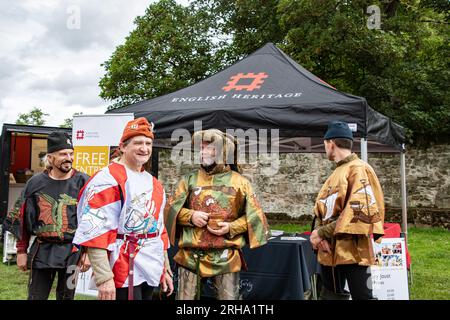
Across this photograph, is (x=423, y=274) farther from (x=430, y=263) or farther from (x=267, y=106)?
(x=267, y=106)

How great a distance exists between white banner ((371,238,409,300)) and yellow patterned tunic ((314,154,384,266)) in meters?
1.42

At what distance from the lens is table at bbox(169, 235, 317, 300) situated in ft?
12.9

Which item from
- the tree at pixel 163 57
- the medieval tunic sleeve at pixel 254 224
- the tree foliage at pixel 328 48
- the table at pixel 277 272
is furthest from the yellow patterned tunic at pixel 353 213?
the tree at pixel 163 57

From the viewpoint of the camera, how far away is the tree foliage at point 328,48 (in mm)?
11211

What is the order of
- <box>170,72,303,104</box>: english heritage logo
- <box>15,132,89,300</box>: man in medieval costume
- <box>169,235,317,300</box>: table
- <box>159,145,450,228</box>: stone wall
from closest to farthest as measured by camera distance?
1. <box>15,132,89,300</box>: man in medieval costume
2. <box>169,235,317,300</box>: table
3. <box>170,72,303,104</box>: english heritage logo
4. <box>159,145,450,228</box>: stone wall

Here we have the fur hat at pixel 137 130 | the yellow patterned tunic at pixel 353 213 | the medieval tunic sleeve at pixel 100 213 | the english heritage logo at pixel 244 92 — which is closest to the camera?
the medieval tunic sleeve at pixel 100 213

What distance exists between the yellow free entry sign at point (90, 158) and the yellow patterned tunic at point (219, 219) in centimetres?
182

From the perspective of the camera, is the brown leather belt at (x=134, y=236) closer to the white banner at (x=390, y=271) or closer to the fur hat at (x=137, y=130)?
the fur hat at (x=137, y=130)

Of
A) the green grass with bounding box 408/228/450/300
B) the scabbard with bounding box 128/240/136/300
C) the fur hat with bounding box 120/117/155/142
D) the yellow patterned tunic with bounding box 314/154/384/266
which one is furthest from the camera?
the green grass with bounding box 408/228/450/300

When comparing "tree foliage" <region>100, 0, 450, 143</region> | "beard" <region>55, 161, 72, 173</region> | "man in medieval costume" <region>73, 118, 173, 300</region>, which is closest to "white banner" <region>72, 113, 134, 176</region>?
"beard" <region>55, 161, 72, 173</region>

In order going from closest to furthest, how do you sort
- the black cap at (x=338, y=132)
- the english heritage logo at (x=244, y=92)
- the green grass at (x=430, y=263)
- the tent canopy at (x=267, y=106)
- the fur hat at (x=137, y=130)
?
the fur hat at (x=137, y=130) → the black cap at (x=338, y=132) → the tent canopy at (x=267, y=106) → the english heritage logo at (x=244, y=92) → the green grass at (x=430, y=263)

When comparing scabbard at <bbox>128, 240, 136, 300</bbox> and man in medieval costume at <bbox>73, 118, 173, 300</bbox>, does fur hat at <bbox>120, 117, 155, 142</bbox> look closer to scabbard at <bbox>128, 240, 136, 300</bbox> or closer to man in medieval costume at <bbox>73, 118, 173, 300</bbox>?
man in medieval costume at <bbox>73, 118, 173, 300</bbox>

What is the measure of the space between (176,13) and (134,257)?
15.8 meters

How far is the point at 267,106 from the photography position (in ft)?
14.1
